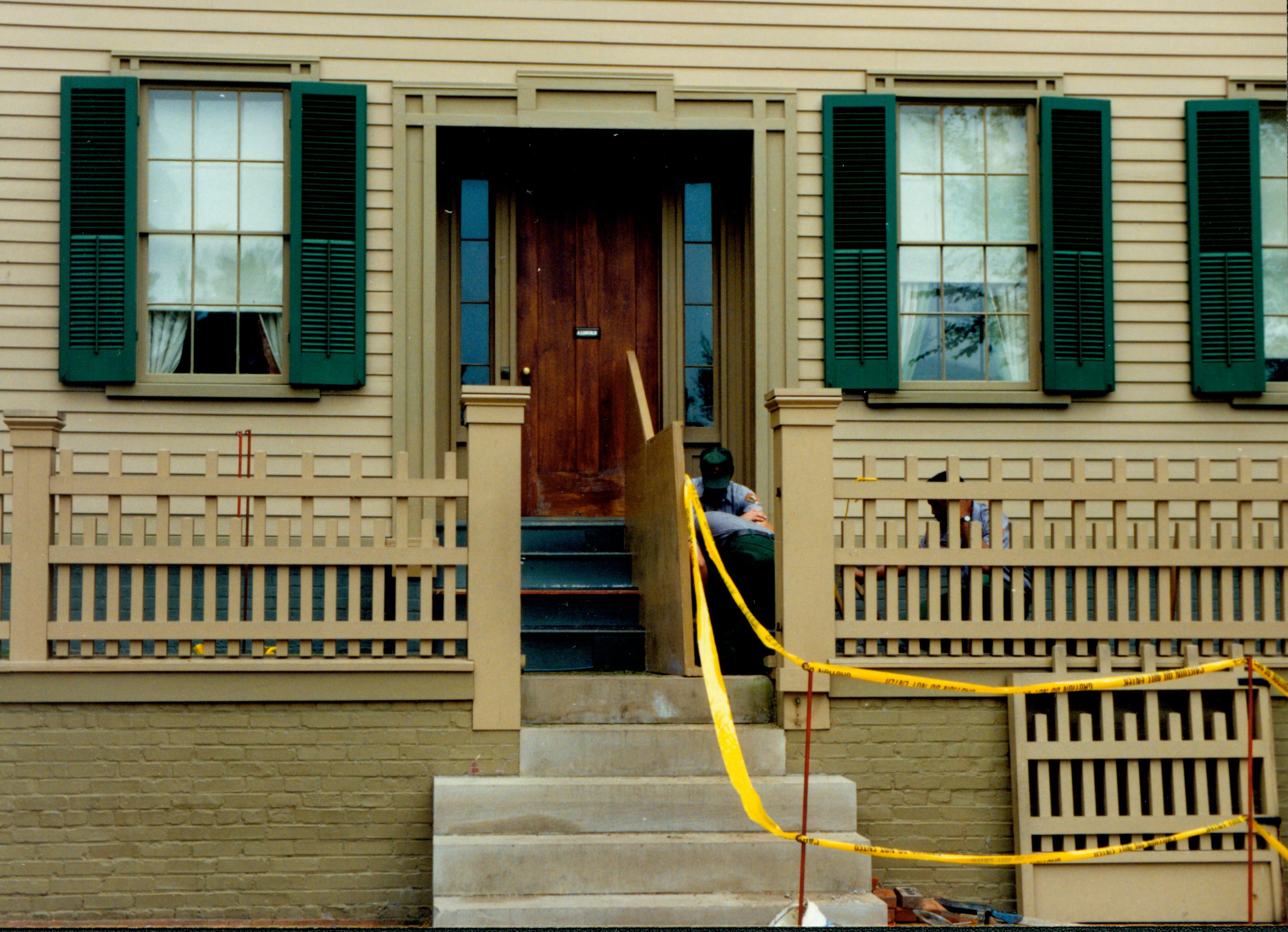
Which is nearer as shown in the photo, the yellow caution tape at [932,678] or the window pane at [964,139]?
the yellow caution tape at [932,678]

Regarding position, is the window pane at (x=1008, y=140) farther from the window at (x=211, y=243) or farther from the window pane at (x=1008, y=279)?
the window at (x=211, y=243)

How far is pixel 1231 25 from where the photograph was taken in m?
8.78

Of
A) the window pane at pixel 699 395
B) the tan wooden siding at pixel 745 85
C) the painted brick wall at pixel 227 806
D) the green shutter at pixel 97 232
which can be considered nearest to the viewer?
the painted brick wall at pixel 227 806

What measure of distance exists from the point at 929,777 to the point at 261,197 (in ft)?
17.9

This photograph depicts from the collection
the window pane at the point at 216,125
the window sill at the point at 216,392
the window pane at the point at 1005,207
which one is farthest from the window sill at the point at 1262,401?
the window pane at the point at 216,125

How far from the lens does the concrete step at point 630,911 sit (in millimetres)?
5113

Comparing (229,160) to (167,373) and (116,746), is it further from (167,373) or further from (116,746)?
(116,746)

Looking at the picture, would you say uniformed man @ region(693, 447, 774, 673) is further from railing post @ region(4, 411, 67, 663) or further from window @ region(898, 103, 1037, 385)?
railing post @ region(4, 411, 67, 663)

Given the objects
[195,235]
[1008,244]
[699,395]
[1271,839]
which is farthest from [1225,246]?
[195,235]

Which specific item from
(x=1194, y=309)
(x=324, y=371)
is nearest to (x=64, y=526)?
(x=324, y=371)

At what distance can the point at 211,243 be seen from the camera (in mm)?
8359

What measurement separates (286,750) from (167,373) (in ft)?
11.1

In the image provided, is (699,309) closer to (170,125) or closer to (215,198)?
(215,198)

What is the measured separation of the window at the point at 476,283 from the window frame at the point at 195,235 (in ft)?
3.71
